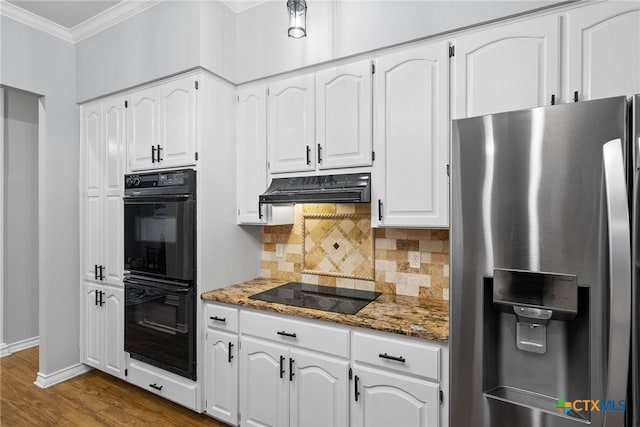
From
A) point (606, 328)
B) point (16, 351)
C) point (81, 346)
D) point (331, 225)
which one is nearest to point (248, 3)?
point (331, 225)

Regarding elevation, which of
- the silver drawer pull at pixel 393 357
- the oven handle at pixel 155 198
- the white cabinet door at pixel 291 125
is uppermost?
the white cabinet door at pixel 291 125

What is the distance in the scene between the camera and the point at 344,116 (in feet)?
7.07

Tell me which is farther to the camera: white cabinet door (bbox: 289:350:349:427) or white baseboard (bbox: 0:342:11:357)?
white baseboard (bbox: 0:342:11:357)

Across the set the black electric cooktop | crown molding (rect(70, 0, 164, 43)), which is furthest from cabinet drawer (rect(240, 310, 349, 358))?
crown molding (rect(70, 0, 164, 43))

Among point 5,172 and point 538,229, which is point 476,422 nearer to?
point 538,229

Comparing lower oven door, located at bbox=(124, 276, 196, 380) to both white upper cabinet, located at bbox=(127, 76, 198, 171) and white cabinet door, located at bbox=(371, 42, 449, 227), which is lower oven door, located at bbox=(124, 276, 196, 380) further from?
white cabinet door, located at bbox=(371, 42, 449, 227)

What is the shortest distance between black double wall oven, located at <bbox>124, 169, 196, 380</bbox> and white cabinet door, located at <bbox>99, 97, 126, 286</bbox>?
14 cm

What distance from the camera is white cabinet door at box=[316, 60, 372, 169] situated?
2094 millimetres

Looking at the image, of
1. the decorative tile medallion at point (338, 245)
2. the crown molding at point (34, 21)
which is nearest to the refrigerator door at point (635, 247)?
the decorative tile medallion at point (338, 245)

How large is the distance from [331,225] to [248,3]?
168 cm

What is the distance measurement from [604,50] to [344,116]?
49.8 inches

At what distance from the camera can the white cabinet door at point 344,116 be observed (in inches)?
82.4

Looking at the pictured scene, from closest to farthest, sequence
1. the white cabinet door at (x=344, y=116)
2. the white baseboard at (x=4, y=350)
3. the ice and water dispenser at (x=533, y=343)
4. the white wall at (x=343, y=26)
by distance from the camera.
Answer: the ice and water dispenser at (x=533, y=343) < the white wall at (x=343, y=26) < the white cabinet door at (x=344, y=116) < the white baseboard at (x=4, y=350)

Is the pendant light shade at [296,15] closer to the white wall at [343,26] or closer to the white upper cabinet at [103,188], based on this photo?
the white wall at [343,26]
